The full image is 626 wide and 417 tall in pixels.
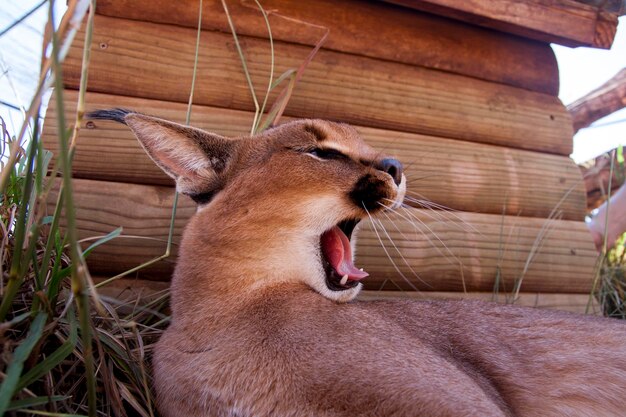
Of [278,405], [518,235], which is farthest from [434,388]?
[518,235]

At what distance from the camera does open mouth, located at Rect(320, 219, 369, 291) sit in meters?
2.40

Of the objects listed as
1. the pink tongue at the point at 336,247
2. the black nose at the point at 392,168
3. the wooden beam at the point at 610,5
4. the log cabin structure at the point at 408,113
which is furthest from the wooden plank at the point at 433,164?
the wooden beam at the point at 610,5

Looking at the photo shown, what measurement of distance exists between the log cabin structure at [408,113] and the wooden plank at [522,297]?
0.02m

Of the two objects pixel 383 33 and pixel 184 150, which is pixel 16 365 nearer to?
pixel 184 150

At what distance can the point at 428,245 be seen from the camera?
377cm

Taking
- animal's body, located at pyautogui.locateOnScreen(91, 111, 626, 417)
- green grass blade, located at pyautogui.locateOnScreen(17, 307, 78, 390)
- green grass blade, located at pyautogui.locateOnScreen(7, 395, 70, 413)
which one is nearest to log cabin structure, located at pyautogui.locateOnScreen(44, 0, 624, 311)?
animal's body, located at pyautogui.locateOnScreen(91, 111, 626, 417)

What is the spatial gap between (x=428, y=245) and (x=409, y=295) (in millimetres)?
376

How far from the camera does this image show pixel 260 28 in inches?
145

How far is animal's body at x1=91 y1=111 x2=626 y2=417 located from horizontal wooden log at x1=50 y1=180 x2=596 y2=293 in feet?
2.06

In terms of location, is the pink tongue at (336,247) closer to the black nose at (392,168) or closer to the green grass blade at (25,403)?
the black nose at (392,168)

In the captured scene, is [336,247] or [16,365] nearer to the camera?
[16,365]

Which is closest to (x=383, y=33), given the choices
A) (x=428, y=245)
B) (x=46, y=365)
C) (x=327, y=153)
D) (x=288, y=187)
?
(x=428, y=245)

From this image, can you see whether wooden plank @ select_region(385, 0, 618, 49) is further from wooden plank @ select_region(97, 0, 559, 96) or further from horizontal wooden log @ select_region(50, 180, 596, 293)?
horizontal wooden log @ select_region(50, 180, 596, 293)

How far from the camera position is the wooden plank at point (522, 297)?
3654mm
